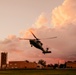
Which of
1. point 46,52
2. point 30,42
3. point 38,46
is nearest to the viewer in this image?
point 30,42

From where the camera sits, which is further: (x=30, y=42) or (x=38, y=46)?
(x=38, y=46)

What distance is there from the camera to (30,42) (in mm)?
80125

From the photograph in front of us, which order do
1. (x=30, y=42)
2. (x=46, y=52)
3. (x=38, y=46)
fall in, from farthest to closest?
(x=46, y=52)
(x=38, y=46)
(x=30, y=42)

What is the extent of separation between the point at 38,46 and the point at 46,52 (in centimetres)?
1741

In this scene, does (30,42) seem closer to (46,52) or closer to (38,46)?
(38,46)

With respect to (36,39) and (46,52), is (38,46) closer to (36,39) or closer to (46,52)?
(36,39)

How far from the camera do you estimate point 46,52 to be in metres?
102

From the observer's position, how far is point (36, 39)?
8400 cm

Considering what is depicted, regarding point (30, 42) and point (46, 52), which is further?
point (46, 52)

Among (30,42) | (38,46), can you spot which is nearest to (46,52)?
(38,46)

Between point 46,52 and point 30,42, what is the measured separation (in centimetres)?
2388

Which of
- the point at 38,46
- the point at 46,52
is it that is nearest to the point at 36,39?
the point at 38,46
